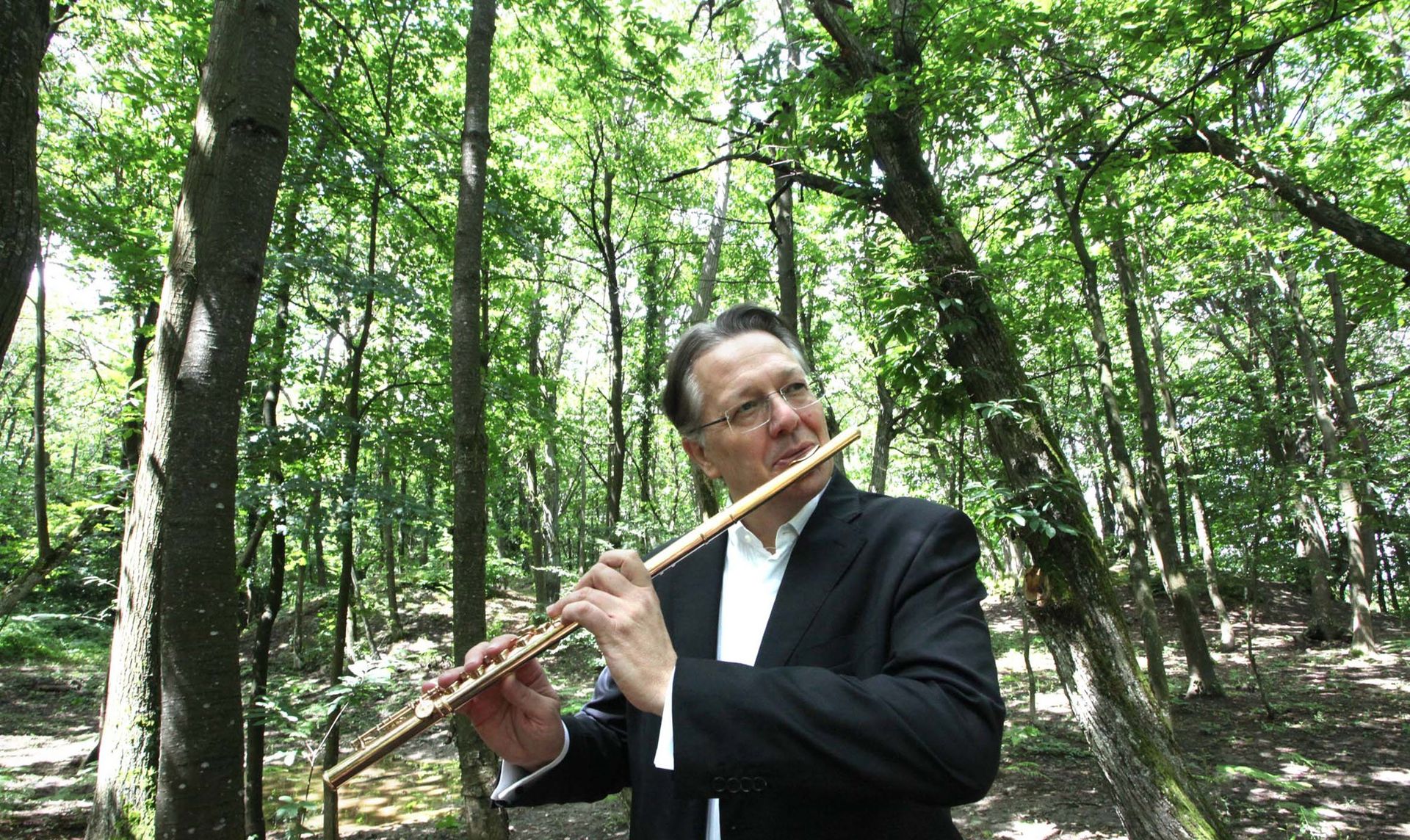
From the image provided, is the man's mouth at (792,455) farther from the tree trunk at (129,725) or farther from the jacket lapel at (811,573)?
the tree trunk at (129,725)

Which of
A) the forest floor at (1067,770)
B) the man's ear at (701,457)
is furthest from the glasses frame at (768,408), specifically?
the forest floor at (1067,770)

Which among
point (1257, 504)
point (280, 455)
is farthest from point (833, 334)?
point (280, 455)

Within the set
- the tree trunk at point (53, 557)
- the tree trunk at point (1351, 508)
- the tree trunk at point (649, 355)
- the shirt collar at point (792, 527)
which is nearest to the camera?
the shirt collar at point (792, 527)

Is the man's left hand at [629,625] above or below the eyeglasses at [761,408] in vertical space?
below

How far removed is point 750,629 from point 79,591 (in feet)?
89.7

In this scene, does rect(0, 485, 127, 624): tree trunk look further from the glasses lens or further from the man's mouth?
the man's mouth

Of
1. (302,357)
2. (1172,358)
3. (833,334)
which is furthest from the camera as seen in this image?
(1172,358)

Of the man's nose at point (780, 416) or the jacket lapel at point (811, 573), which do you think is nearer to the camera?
the jacket lapel at point (811, 573)

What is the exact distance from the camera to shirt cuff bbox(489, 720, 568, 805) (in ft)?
5.40

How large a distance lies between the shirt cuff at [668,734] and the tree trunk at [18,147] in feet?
6.03

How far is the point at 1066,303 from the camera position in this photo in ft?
30.2

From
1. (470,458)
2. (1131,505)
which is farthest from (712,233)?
(1131,505)

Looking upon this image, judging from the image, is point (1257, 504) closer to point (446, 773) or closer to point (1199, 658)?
point (1199, 658)

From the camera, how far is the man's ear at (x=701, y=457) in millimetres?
1972
